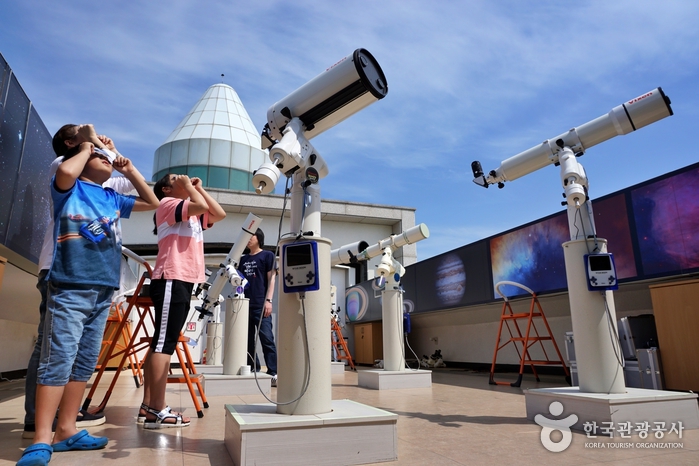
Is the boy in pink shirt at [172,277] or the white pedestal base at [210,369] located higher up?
the boy in pink shirt at [172,277]

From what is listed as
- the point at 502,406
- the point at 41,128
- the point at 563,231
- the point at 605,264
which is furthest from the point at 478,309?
the point at 41,128

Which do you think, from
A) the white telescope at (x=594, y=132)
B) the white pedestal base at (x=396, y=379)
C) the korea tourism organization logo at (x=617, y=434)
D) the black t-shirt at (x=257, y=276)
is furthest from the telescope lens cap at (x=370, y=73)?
the white pedestal base at (x=396, y=379)

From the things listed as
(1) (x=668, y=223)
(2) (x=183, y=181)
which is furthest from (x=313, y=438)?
(1) (x=668, y=223)

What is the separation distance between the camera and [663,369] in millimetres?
4922

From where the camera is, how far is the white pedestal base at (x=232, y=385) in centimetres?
522

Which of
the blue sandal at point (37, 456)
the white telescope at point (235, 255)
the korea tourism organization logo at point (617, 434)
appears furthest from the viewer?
the white telescope at point (235, 255)

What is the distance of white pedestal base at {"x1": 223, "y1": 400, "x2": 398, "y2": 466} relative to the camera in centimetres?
218

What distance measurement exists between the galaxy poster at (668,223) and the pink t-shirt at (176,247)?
209 inches

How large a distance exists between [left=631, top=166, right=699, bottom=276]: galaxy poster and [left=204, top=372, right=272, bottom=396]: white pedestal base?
5.02 m

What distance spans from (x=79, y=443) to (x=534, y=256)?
23.0ft

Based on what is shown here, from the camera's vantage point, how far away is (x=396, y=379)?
20.5 ft

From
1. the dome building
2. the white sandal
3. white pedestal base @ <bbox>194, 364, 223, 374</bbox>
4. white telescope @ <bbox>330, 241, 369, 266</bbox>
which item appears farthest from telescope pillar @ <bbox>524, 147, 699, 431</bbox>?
the dome building

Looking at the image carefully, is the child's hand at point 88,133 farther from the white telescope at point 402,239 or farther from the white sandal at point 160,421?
the white telescope at point 402,239

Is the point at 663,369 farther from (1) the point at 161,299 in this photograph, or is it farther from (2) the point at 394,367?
(1) the point at 161,299
